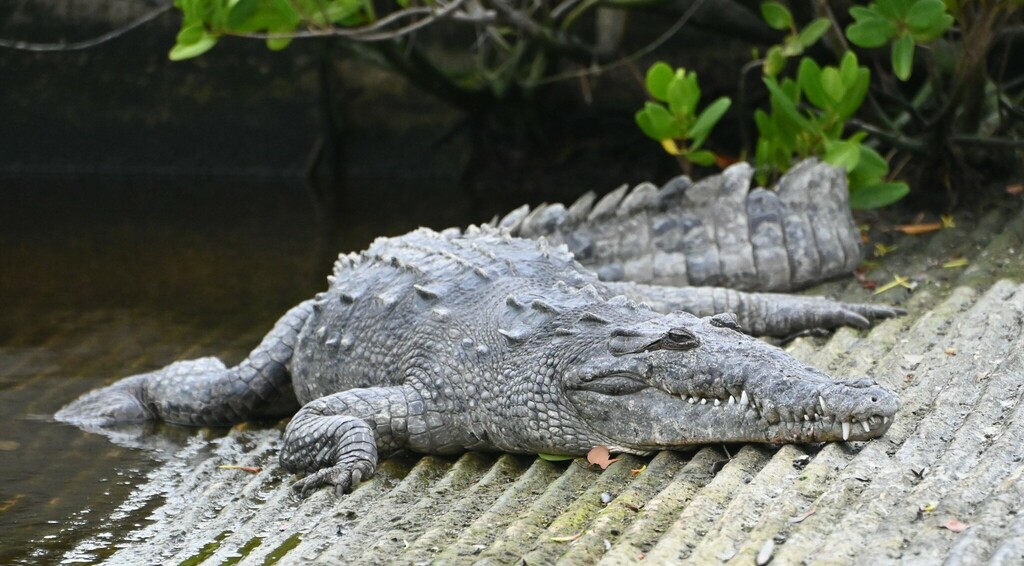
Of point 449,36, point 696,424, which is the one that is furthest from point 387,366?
point 449,36

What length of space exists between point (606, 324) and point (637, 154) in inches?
325

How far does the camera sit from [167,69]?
42.5 ft

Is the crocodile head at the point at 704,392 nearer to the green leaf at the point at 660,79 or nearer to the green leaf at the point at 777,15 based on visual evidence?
the green leaf at the point at 660,79

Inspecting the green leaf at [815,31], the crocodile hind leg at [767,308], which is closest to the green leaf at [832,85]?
the green leaf at [815,31]

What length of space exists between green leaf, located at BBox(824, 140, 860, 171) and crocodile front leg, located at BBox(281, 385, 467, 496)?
291cm

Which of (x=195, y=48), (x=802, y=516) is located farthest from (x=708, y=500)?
(x=195, y=48)

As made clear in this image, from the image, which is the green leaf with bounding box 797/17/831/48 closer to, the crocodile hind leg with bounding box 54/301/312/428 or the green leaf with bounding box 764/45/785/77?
the green leaf with bounding box 764/45/785/77

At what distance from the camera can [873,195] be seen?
6484mm

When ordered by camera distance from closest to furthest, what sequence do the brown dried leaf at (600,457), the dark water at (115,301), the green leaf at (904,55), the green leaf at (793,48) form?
the brown dried leaf at (600,457) < the dark water at (115,301) < the green leaf at (904,55) < the green leaf at (793,48)

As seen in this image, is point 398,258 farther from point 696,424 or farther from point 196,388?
point 696,424

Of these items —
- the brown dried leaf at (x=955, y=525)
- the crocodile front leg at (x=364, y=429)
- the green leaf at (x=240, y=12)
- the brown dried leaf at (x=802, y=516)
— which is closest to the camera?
the brown dried leaf at (x=955, y=525)

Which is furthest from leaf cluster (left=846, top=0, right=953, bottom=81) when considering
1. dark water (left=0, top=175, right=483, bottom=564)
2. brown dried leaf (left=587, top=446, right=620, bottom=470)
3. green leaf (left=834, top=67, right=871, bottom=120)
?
dark water (left=0, top=175, right=483, bottom=564)

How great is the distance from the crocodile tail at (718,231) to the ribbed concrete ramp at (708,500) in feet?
3.86

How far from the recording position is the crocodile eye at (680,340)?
12.2 feet
